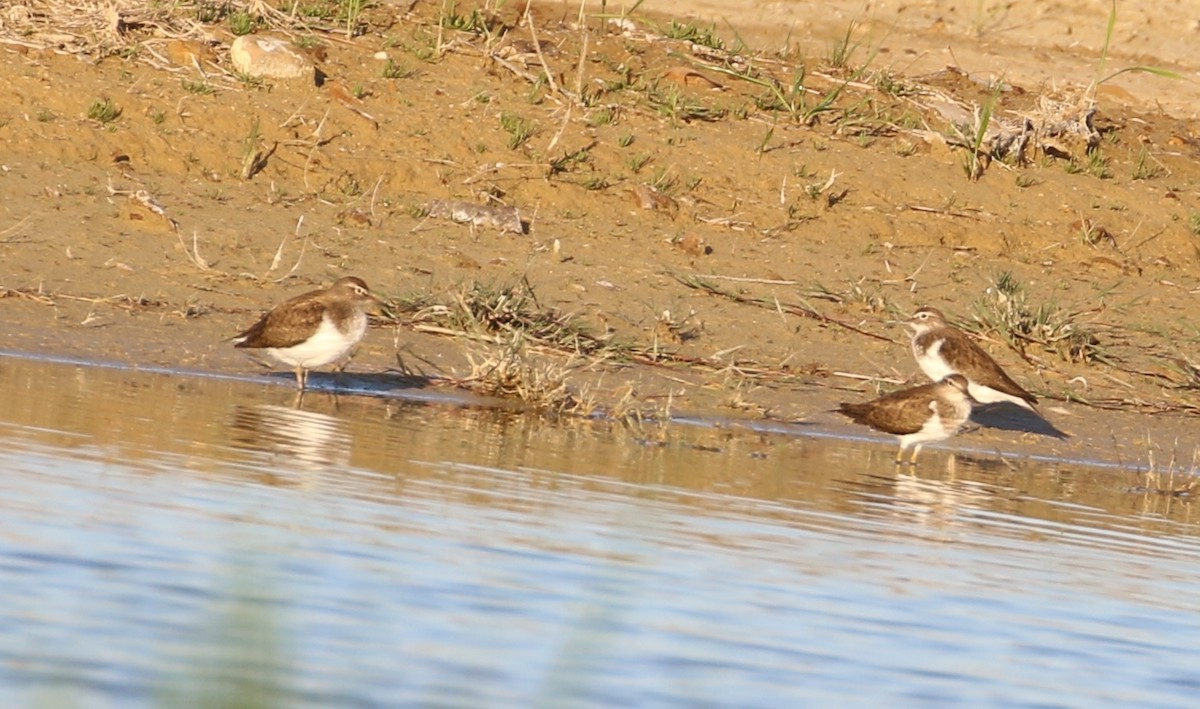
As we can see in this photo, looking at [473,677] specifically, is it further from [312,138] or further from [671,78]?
[671,78]

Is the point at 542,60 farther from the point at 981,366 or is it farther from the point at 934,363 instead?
the point at 981,366

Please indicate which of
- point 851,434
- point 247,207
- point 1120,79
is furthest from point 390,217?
point 1120,79

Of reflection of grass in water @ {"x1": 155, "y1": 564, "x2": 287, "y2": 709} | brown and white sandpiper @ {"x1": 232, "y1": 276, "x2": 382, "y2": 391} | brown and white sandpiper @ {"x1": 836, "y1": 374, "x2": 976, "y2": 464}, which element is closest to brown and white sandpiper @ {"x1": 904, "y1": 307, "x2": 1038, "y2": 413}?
brown and white sandpiper @ {"x1": 836, "y1": 374, "x2": 976, "y2": 464}

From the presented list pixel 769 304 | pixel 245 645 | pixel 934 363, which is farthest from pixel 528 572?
pixel 769 304

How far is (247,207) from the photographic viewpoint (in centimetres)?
1458

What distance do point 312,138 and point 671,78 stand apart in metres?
3.79

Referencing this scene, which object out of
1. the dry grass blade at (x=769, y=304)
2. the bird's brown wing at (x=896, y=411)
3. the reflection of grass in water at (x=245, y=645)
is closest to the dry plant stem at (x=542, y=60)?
the dry grass blade at (x=769, y=304)

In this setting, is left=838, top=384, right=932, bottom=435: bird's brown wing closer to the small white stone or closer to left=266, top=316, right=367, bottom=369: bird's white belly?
left=266, top=316, right=367, bottom=369: bird's white belly

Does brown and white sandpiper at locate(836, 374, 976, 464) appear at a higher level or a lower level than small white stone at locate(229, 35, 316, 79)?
lower

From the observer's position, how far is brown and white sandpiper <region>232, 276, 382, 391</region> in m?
11.3

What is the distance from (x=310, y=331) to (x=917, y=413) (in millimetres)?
3215

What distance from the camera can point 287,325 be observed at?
11438 mm

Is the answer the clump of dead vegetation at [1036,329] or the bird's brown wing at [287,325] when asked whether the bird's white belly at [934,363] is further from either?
the bird's brown wing at [287,325]

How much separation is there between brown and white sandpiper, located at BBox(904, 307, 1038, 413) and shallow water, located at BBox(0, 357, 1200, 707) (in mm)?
2183
